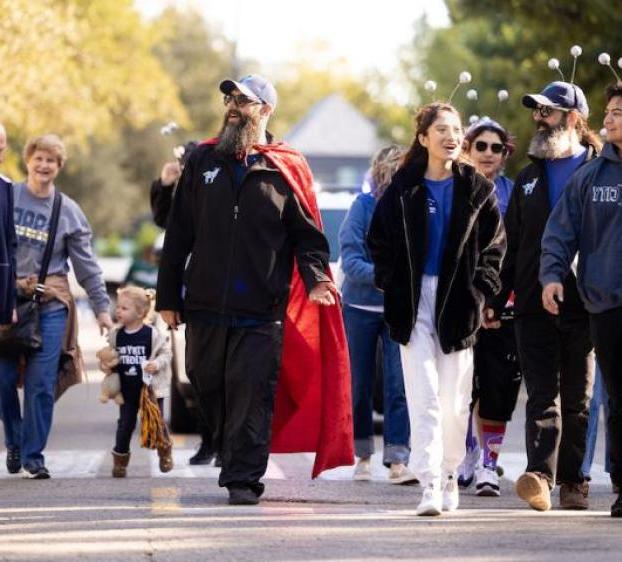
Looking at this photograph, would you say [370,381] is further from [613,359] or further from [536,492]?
[613,359]

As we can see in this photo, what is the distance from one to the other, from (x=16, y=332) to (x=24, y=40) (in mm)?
21025

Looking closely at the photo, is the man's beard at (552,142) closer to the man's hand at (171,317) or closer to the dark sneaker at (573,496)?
the dark sneaker at (573,496)

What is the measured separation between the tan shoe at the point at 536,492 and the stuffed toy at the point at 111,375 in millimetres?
A: 3361

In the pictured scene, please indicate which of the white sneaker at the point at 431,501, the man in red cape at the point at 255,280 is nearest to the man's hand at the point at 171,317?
the man in red cape at the point at 255,280

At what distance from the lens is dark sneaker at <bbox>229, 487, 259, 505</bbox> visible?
10.9 metres

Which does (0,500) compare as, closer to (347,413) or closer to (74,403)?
(347,413)

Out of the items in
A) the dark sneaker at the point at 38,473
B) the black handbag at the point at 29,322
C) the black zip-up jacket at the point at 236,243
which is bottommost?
the dark sneaker at the point at 38,473

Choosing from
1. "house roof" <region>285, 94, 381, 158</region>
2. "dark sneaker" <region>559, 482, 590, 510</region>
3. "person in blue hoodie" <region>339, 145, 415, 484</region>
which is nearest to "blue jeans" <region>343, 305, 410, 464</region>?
"person in blue hoodie" <region>339, 145, 415, 484</region>

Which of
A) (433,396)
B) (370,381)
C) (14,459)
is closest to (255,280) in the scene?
(433,396)

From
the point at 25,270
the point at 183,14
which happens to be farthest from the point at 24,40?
the point at 183,14

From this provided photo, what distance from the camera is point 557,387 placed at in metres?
11.0

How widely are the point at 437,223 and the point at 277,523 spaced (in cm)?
171

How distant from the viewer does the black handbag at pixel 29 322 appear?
12938mm

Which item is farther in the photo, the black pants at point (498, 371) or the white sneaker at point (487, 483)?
the black pants at point (498, 371)
